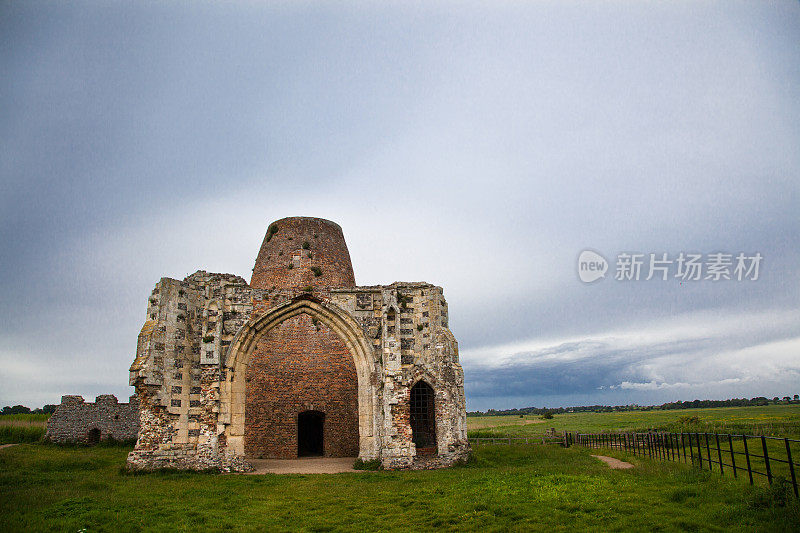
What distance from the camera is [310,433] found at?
27.6m

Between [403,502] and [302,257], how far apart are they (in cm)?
1749

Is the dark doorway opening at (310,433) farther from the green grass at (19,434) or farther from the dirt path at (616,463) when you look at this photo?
the green grass at (19,434)

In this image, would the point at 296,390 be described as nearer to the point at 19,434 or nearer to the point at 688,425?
the point at 19,434

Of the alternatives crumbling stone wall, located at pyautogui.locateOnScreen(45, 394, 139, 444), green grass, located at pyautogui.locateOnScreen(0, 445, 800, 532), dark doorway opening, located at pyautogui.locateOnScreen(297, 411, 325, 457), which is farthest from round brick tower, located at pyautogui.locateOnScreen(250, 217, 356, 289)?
green grass, located at pyautogui.locateOnScreen(0, 445, 800, 532)

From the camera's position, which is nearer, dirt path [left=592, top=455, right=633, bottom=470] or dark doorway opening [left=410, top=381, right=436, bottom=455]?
dirt path [left=592, top=455, right=633, bottom=470]

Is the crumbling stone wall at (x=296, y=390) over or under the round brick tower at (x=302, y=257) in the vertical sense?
under

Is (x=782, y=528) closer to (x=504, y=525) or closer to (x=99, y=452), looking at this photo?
(x=504, y=525)

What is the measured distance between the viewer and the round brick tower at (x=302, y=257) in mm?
26688

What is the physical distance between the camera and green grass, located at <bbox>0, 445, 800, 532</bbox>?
362 inches

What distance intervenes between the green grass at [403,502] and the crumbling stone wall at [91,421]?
43.1ft

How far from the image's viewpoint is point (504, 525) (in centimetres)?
922

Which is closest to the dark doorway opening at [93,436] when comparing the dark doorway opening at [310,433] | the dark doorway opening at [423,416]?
the dark doorway opening at [310,433]

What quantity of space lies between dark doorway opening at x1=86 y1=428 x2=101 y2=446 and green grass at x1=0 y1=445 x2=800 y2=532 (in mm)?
13169

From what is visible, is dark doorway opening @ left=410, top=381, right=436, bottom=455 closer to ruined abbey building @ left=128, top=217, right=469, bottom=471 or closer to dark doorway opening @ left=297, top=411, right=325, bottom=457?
ruined abbey building @ left=128, top=217, right=469, bottom=471
